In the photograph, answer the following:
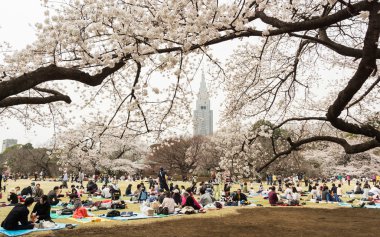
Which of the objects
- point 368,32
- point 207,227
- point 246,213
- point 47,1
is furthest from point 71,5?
point 246,213

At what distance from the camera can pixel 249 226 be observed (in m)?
8.55

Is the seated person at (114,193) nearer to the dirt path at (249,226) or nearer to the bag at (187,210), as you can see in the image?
the bag at (187,210)

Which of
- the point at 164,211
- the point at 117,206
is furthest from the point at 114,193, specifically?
the point at 164,211

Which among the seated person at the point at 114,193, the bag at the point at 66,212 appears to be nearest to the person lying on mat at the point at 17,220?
the bag at the point at 66,212

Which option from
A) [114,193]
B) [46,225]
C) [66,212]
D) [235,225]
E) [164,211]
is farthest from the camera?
[114,193]

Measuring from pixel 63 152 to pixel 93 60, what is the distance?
12.0ft

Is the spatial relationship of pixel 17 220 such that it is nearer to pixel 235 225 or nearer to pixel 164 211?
pixel 164 211

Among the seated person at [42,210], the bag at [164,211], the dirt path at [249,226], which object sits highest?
the seated person at [42,210]

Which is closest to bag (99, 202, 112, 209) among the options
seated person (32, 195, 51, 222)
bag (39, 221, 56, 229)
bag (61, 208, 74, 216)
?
bag (61, 208, 74, 216)

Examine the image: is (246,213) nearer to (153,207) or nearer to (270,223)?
(270,223)

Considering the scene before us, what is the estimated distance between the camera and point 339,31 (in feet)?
29.4

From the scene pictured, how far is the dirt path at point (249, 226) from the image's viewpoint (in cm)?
759

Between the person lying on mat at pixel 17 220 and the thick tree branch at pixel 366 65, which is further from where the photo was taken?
the person lying on mat at pixel 17 220

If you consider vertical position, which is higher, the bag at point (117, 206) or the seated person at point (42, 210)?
the seated person at point (42, 210)
